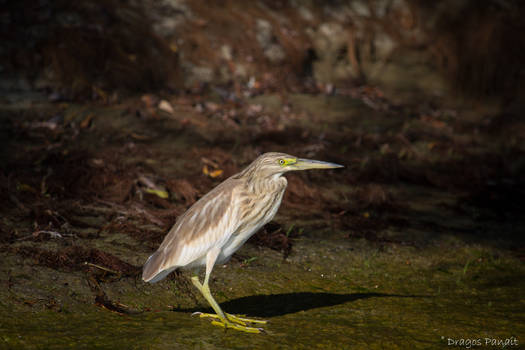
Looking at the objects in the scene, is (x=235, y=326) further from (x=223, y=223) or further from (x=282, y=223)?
(x=282, y=223)

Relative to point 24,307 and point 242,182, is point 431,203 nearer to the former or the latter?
point 242,182

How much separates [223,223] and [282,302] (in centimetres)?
82

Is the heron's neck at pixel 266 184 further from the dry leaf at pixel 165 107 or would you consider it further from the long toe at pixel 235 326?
the dry leaf at pixel 165 107

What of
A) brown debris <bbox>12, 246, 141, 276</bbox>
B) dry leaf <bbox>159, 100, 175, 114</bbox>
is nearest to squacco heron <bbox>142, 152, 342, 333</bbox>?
brown debris <bbox>12, 246, 141, 276</bbox>

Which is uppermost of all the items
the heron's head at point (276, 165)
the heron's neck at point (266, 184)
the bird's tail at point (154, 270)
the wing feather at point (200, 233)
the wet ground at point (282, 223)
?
→ the heron's head at point (276, 165)

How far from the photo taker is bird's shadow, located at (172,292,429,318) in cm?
392

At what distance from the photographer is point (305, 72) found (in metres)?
10.2

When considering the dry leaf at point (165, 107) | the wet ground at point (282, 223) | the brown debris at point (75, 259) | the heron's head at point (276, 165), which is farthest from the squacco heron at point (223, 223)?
the dry leaf at point (165, 107)

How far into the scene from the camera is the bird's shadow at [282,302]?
3.92 meters

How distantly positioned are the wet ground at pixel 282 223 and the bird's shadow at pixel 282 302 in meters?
0.02

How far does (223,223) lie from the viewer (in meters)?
3.67

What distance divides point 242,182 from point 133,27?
646cm

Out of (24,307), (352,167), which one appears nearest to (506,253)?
(352,167)

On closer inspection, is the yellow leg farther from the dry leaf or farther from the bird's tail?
the dry leaf
